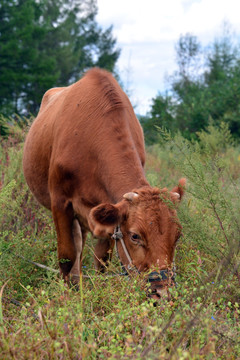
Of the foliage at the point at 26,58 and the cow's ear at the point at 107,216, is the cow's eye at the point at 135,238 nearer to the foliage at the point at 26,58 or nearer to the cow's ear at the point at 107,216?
the cow's ear at the point at 107,216

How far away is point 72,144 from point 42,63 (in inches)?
1122

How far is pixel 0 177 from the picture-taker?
241 inches

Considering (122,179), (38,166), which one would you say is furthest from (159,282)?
(38,166)

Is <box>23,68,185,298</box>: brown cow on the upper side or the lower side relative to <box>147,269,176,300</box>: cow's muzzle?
upper

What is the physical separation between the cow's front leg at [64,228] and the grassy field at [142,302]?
0.31m

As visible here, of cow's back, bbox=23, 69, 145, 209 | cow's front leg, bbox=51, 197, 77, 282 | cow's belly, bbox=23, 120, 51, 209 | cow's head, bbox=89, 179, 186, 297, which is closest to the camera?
cow's head, bbox=89, 179, 186, 297

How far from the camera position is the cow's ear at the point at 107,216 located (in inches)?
132

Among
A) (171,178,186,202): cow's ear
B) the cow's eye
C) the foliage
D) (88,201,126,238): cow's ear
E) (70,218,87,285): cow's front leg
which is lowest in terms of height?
(70,218,87,285): cow's front leg

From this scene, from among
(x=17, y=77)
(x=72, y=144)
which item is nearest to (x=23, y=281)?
(x=72, y=144)

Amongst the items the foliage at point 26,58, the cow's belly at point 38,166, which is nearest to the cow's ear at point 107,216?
the cow's belly at point 38,166

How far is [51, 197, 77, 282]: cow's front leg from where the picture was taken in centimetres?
439

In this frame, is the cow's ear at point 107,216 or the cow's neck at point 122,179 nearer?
the cow's ear at point 107,216

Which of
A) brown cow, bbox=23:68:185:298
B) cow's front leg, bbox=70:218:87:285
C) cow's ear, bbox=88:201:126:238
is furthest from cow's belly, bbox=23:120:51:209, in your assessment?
cow's ear, bbox=88:201:126:238

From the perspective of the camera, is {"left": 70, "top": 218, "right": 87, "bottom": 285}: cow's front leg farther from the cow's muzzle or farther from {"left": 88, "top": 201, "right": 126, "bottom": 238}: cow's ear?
the cow's muzzle
